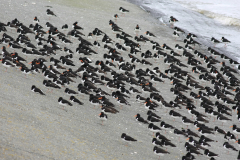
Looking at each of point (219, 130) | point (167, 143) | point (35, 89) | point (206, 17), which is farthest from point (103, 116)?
point (206, 17)

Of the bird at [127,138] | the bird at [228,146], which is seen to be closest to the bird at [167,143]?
the bird at [127,138]

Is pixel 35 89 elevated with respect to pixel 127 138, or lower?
elevated

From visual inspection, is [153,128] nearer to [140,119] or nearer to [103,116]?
[140,119]

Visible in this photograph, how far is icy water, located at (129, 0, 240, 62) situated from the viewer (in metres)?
31.7

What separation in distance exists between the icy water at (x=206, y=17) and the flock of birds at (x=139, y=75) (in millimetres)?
3761

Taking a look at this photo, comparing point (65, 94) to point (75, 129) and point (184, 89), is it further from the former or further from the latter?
point (184, 89)

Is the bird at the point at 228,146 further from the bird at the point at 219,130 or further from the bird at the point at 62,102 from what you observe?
the bird at the point at 62,102

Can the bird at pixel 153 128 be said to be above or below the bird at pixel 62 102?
below

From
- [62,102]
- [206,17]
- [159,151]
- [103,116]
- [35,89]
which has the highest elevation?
[206,17]

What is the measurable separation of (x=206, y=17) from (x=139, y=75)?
68.1 feet

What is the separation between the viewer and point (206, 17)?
39125 millimetres

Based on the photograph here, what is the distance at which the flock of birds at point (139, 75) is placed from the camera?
1662 centimetres

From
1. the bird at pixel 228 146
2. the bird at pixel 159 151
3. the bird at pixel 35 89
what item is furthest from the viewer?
the bird at pixel 35 89

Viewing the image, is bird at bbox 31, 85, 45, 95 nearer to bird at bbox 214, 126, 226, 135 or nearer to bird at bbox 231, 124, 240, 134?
bird at bbox 214, 126, 226, 135
